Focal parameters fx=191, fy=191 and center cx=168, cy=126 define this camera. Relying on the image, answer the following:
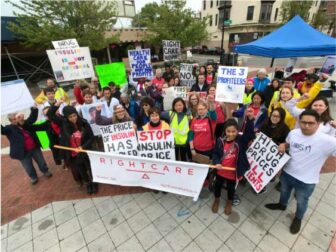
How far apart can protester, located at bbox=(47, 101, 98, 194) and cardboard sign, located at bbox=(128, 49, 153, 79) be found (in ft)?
12.8

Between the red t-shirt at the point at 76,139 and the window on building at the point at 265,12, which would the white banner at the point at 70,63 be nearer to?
the red t-shirt at the point at 76,139

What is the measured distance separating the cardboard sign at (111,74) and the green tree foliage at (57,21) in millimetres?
5818

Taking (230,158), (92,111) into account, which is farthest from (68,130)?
(230,158)

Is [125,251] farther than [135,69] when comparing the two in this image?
No

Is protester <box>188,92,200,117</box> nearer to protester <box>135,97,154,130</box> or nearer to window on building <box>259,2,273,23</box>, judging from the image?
protester <box>135,97,154,130</box>

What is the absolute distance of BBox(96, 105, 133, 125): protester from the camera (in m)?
3.97

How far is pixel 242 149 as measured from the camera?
3.10m

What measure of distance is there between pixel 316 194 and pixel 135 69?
666 centimetres

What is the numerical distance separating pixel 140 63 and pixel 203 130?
489cm

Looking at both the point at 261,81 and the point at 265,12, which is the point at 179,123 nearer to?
the point at 261,81

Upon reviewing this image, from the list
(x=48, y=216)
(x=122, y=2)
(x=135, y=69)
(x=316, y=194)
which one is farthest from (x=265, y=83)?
(x=122, y=2)

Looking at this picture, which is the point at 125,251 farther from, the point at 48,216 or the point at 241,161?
the point at 241,161

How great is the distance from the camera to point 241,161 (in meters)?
3.11

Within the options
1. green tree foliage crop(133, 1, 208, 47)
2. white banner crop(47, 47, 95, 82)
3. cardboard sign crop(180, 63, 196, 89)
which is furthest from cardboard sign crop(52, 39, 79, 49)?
green tree foliage crop(133, 1, 208, 47)
